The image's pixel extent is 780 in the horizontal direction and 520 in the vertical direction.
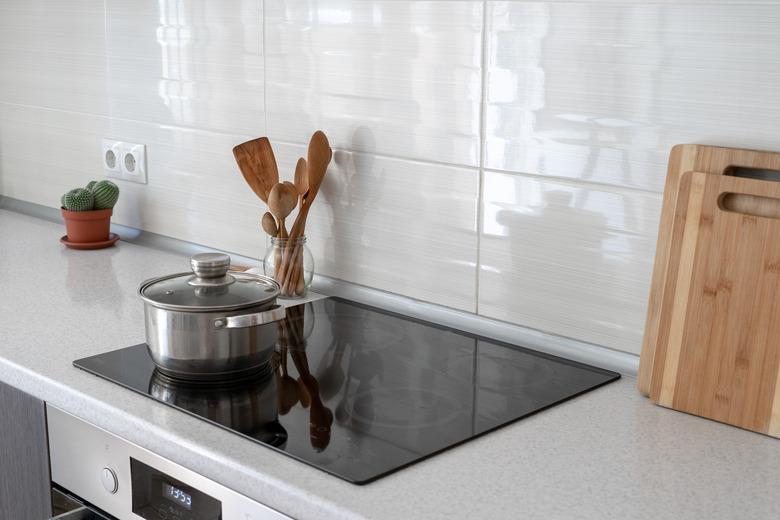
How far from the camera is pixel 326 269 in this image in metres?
1.75

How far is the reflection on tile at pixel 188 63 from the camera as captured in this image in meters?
1.80

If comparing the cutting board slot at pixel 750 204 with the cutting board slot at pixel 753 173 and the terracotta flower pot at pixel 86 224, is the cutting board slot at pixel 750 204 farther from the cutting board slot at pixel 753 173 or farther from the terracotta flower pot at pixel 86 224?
the terracotta flower pot at pixel 86 224

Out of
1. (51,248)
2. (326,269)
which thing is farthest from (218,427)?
(51,248)

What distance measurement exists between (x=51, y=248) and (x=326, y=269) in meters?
0.72

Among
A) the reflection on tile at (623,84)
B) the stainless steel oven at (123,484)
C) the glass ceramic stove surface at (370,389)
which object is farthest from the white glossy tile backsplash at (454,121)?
the stainless steel oven at (123,484)

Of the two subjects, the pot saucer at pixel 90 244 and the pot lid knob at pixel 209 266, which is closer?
the pot lid knob at pixel 209 266

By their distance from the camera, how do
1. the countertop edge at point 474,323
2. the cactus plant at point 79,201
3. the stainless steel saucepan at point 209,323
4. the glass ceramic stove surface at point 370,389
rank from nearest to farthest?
the glass ceramic stove surface at point 370,389, the stainless steel saucepan at point 209,323, the countertop edge at point 474,323, the cactus plant at point 79,201

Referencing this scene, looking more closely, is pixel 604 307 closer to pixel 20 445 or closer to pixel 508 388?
pixel 508 388

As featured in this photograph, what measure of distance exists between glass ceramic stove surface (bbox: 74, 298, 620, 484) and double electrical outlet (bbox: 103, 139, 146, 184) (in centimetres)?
73

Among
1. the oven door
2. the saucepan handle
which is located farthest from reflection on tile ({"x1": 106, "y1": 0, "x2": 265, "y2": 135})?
the oven door

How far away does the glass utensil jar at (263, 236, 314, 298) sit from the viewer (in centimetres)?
166

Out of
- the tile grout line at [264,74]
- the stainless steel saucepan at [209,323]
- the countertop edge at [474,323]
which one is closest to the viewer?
the stainless steel saucepan at [209,323]

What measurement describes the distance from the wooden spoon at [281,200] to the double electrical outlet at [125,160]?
A: 0.57 m

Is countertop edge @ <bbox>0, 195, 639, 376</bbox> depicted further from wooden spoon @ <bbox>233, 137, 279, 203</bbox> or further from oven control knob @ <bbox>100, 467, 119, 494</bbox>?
oven control knob @ <bbox>100, 467, 119, 494</bbox>
